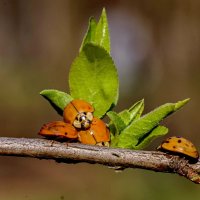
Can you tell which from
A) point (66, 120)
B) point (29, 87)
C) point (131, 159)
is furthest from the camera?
point (29, 87)

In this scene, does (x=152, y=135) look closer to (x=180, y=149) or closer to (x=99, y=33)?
(x=180, y=149)

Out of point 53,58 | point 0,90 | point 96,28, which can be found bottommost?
point 0,90

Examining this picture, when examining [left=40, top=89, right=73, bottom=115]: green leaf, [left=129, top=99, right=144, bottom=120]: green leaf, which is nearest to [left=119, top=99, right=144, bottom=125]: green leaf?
[left=129, top=99, right=144, bottom=120]: green leaf

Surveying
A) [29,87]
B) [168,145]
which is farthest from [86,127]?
[29,87]

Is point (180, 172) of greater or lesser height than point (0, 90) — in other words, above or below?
above

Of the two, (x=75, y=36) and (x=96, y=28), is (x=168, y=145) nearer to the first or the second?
(x=96, y=28)

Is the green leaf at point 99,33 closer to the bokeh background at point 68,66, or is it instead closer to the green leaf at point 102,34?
the green leaf at point 102,34
